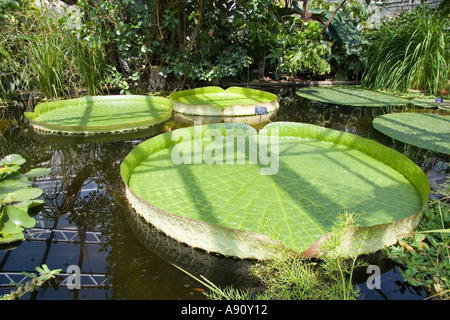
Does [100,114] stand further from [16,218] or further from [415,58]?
[415,58]

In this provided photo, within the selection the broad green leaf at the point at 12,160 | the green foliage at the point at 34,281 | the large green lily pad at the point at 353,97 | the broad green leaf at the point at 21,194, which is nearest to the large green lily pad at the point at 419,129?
the large green lily pad at the point at 353,97

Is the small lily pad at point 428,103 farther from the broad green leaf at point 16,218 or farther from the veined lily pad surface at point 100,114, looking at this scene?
Answer: the broad green leaf at point 16,218

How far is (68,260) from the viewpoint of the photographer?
1371 mm

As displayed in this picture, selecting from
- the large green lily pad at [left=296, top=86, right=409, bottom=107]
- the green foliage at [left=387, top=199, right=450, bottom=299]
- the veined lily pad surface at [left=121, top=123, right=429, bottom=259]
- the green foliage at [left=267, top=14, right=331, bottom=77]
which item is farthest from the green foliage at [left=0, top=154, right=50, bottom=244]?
the green foliage at [left=267, top=14, right=331, bottom=77]

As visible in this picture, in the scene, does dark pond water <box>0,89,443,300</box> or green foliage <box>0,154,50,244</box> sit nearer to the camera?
dark pond water <box>0,89,443,300</box>

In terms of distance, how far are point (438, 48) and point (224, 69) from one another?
132 inches

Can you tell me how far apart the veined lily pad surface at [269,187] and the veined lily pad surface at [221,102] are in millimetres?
1129

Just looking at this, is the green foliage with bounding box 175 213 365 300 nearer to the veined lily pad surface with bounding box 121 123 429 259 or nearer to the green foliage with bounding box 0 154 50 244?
the veined lily pad surface with bounding box 121 123 429 259

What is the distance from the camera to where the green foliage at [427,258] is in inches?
48.9

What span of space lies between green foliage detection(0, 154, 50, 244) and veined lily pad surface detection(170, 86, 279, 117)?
198 cm

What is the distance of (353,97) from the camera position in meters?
4.65

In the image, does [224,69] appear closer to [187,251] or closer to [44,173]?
[44,173]

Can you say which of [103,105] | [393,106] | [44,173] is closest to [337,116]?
[393,106]

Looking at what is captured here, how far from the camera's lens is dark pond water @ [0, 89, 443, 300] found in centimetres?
121
